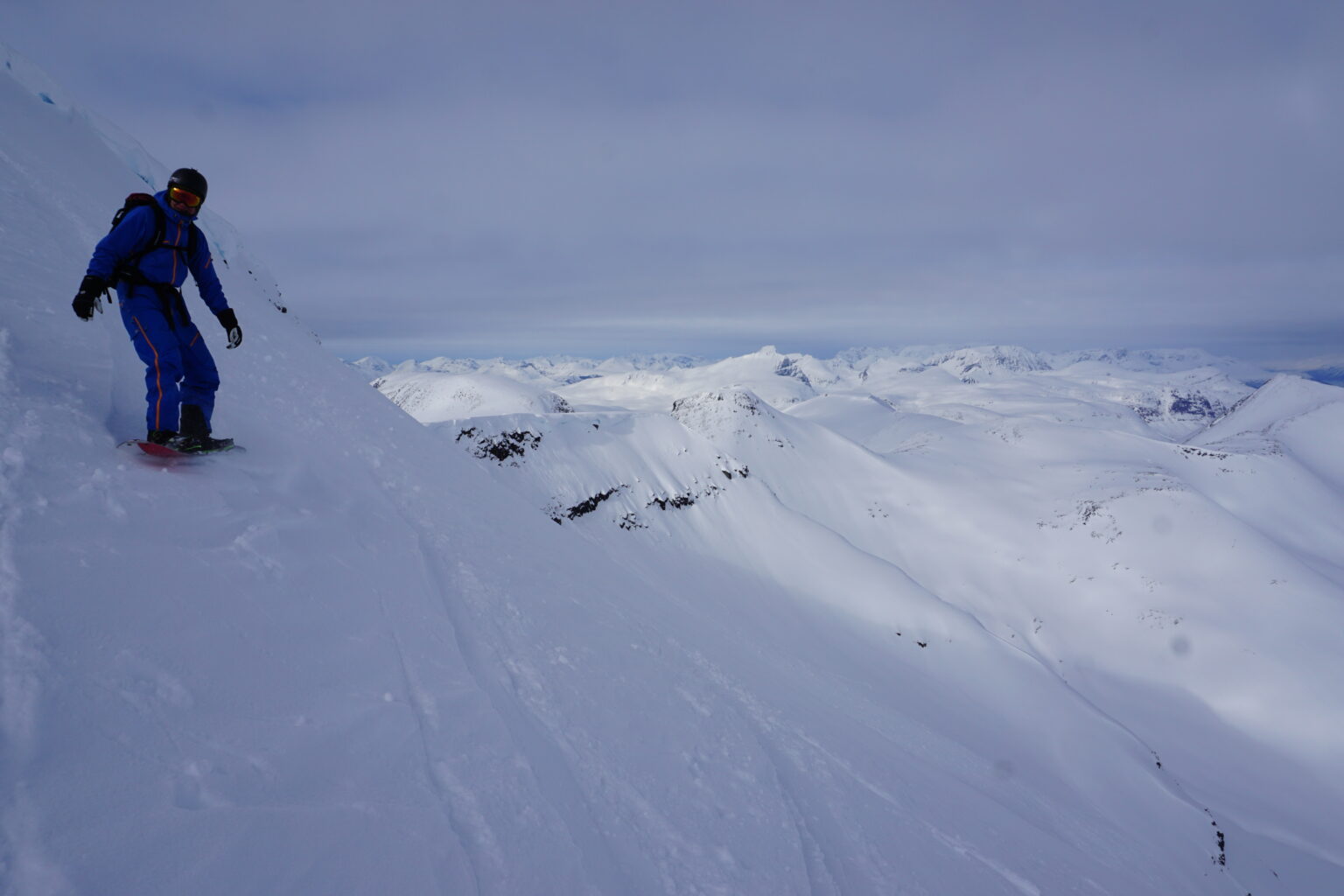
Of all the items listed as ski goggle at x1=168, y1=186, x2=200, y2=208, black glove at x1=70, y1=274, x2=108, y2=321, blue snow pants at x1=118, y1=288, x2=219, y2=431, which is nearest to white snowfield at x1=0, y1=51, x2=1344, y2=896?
blue snow pants at x1=118, y1=288, x2=219, y2=431

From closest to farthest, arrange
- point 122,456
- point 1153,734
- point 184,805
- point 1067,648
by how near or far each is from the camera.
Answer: point 184,805 < point 122,456 < point 1153,734 < point 1067,648

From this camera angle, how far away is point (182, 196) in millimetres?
5441

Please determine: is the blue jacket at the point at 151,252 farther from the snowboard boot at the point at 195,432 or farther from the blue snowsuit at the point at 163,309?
the snowboard boot at the point at 195,432

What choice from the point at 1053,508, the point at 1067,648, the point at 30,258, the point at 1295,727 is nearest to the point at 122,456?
the point at 30,258

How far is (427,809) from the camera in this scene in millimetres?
3240

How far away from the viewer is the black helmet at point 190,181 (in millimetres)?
5414

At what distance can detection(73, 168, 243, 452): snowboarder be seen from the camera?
5.15 m

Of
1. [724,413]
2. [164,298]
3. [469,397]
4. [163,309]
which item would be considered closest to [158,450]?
[163,309]

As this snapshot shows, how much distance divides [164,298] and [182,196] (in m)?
1.07

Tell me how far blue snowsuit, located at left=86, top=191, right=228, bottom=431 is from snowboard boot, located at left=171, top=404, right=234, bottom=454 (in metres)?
0.10

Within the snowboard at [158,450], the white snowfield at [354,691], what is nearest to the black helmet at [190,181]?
the white snowfield at [354,691]

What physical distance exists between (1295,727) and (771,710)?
206 ft

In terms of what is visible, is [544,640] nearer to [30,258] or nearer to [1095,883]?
[30,258]

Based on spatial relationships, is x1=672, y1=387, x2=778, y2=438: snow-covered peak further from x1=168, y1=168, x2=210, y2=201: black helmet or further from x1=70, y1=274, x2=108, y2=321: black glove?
x1=70, y1=274, x2=108, y2=321: black glove
